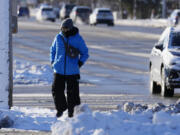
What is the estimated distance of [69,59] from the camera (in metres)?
11.6

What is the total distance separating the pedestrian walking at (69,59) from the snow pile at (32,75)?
802 centimetres

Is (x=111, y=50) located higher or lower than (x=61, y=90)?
lower

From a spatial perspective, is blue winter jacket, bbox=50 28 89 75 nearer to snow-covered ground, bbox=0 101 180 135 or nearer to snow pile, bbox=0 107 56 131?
snow pile, bbox=0 107 56 131

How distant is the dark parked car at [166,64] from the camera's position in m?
A: 16.4

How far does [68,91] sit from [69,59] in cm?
48

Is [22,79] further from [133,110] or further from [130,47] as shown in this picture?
[130,47]

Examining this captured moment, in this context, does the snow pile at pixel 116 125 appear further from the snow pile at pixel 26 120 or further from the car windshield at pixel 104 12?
the car windshield at pixel 104 12

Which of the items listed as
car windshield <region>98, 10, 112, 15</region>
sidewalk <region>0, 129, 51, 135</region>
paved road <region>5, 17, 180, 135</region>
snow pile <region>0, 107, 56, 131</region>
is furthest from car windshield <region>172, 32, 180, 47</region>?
car windshield <region>98, 10, 112, 15</region>

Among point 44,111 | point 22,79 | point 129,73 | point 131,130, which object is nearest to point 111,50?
point 129,73

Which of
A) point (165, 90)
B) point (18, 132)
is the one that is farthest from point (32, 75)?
point (18, 132)

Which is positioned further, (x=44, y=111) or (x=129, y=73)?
(x=129, y=73)

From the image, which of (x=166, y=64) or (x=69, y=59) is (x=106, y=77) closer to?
(x=166, y=64)

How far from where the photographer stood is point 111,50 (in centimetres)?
3575

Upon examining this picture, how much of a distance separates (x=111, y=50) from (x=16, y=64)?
41.2 ft
